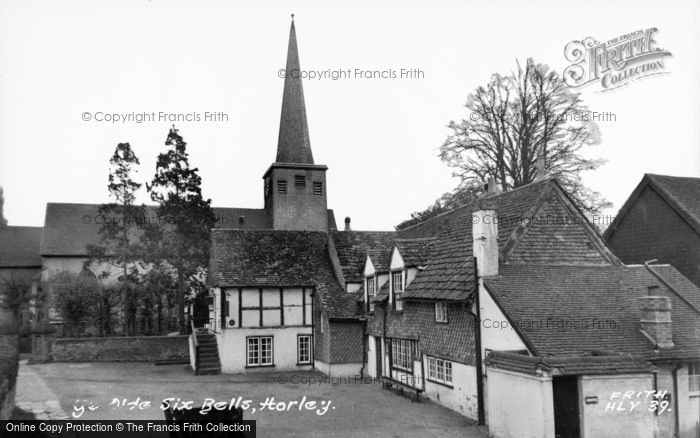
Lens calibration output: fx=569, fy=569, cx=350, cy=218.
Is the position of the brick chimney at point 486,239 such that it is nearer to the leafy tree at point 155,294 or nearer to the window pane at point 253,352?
the window pane at point 253,352

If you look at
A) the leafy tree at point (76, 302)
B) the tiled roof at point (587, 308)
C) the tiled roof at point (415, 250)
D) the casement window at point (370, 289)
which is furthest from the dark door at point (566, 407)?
the leafy tree at point (76, 302)

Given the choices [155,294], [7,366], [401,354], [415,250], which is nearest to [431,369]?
[401,354]

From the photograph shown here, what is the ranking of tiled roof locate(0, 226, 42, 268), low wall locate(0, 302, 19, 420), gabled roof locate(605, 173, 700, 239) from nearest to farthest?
low wall locate(0, 302, 19, 420)
gabled roof locate(605, 173, 700, 239)
tiled roof locate(0, 226, 42, 268)

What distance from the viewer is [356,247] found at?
94.0ft

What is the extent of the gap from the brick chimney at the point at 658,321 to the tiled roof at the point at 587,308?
198 millimetres

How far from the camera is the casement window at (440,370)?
17.6m

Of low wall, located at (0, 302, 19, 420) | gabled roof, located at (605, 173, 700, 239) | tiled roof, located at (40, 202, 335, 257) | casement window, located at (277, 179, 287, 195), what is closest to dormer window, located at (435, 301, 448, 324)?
gabled roof, located at (605, 173, 700, 239)

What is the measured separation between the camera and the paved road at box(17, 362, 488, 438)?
50.2 feet

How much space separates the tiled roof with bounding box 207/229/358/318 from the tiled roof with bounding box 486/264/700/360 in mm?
11003

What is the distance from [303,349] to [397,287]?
24.6ft

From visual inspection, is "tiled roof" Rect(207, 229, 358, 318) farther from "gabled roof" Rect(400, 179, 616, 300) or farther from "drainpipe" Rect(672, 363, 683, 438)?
"drainpipe" Rect(672, 363, 683, 438)

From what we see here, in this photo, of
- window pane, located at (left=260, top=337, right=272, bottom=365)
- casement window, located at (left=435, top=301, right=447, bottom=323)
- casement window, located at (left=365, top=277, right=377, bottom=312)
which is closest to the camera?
casement window, located at (left=435, top=301, right=447, bottom=323)

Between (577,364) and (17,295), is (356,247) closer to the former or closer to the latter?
(577,364)

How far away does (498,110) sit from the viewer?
29.3m
